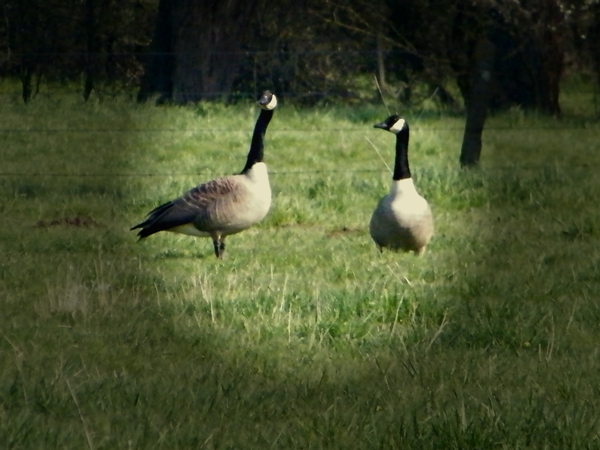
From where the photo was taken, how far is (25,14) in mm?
18094

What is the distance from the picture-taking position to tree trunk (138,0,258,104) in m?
17.1

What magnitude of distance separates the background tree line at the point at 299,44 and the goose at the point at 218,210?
28.4 ft

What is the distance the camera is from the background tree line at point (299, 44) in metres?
17.3

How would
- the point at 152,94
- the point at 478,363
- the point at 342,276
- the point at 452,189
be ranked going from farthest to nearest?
the point at 152,94 < the point at 452,189 < the point at 342,276 < the point at 478,363

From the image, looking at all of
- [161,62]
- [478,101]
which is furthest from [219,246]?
[161,62]

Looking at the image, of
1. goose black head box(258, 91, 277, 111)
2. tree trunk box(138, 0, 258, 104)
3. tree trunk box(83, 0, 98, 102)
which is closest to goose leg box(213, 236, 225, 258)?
goose black head box(258, 91, 277, 111)

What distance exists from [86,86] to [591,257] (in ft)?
37.8

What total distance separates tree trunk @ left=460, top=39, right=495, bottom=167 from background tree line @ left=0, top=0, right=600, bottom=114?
5594mm

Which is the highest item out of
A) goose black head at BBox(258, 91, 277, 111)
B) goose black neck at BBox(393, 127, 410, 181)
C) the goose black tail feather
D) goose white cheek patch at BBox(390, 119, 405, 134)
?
goose black head at BBox(258, 91, 277, 111)

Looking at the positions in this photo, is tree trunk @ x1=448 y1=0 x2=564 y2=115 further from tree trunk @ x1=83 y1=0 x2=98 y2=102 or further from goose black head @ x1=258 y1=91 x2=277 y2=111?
goose black head @ x1=258 y1=91 x2=277 y2=111

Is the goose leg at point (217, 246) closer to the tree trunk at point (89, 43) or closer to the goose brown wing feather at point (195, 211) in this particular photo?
the goose brown wing feather at point (195, 211)

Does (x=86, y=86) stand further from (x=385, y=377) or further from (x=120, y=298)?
(x=385, y=377)

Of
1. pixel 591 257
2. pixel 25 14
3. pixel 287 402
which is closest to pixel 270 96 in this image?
pixel 591 257

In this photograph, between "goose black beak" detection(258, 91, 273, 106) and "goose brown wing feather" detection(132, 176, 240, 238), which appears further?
"goose black beak" detection(258, 91, 273, 106)
